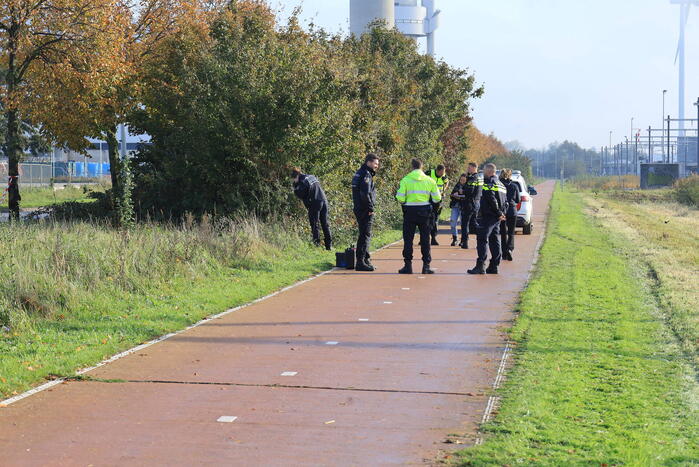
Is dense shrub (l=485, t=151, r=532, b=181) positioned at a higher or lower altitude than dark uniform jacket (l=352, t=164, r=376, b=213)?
higher

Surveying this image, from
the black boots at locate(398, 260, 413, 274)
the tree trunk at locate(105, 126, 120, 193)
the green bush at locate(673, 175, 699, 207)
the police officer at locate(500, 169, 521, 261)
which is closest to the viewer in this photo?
the black boots at locate(398, 260, 413, 274)

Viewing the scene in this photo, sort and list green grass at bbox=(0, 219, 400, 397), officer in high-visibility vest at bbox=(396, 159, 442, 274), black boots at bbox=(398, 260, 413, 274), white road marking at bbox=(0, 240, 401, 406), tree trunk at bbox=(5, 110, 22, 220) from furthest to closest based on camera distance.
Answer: tree trunk at bbox=(5, 110, 22, 220)
black boots at bbox=(398, 260, 413, 274)
officer in high-visibility vest at bbox=(396, 159, 442, 274)
green grass at bbox=(0, 219, 400, 397)
white road marking at bbox=(0, 240, 401, 406)

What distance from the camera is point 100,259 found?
12789 mm

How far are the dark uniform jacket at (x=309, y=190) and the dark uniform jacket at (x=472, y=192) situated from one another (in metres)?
3.52

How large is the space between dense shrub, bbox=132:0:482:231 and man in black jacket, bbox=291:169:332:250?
134 centimetres

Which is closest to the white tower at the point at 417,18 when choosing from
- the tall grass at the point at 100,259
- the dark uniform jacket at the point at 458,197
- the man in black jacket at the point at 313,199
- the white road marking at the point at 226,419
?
the dark uniform jacket at the point at 458,197

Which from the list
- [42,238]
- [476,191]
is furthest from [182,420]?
[476,191]

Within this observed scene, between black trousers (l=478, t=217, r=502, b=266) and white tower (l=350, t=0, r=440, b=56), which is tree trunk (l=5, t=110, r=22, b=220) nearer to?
black trousers (l=478, t=217, r=502, b=266)

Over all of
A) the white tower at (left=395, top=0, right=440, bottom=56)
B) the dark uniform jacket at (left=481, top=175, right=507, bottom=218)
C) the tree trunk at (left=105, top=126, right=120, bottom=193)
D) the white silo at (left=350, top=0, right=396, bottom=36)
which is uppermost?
the white tower at (left=395, top=0, right=440, bottom=56)

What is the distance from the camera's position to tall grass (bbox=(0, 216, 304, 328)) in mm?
10586

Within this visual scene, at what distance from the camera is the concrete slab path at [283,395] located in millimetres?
5797

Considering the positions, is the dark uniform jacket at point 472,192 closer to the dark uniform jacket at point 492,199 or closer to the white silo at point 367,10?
the dark uniform jacket at point 492,199

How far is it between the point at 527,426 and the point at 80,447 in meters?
2.90

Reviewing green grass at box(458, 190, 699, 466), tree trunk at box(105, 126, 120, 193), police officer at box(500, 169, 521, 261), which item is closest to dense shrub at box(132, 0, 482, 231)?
tree trunk at box(105, 126, 120, 193)
